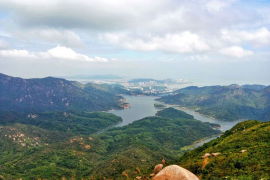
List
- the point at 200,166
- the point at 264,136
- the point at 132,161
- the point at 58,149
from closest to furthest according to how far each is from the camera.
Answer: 1. the point at 200,166
2. the point at 264,136
3. the point at 132,161
4. the point at 58,149

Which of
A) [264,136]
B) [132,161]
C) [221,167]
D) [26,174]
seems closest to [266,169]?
[221,167]

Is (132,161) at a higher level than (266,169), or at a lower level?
lower

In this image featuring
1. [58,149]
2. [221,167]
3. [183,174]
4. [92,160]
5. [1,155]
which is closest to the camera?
[183,174]

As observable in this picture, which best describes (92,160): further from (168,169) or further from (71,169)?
(168,169)

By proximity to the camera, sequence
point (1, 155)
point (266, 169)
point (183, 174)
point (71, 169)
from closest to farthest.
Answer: point (183, 174) → point (266, 169) → point (71, 169) → point (1, 155)

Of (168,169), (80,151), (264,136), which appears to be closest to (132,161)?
(80,151)

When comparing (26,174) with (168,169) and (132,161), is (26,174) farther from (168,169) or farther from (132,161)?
(168,169)

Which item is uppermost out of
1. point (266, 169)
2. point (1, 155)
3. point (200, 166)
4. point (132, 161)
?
point (266, 169)

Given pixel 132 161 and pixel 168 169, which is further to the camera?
pixel 132 161

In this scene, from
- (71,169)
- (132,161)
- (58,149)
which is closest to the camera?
(132,161)
